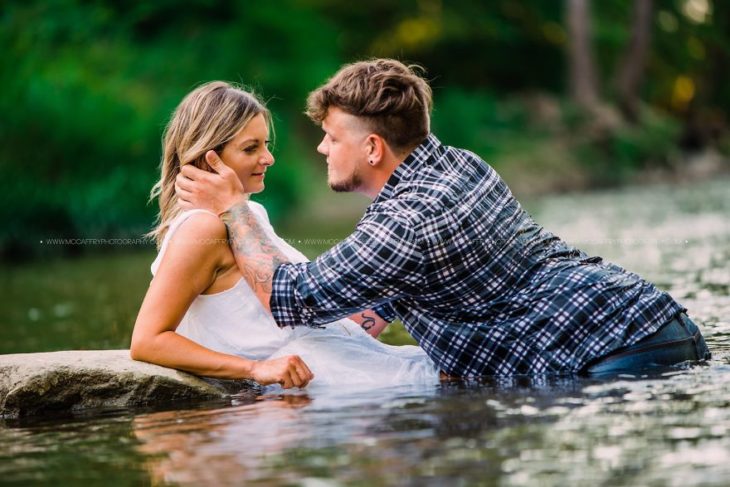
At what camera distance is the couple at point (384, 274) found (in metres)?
5.65

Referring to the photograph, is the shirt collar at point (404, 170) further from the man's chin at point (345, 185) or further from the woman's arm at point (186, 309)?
the woman's arm at point (186, 309)

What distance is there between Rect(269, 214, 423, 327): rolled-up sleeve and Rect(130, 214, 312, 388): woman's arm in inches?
11.8

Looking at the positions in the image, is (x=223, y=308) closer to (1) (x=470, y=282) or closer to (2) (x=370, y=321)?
(2) (x=370, y=321)

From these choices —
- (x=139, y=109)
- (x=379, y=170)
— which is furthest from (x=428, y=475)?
(x=139, y=109)

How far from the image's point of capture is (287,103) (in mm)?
30656

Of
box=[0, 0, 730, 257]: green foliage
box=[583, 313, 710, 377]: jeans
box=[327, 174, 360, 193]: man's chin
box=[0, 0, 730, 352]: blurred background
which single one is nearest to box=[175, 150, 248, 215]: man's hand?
box=[327, 174, 360, 193]: man's chin

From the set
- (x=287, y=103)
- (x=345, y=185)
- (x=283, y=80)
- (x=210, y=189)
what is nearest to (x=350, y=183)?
(x=345, y=185)

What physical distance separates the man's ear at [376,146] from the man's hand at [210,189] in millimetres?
687

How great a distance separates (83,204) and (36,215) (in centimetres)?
74

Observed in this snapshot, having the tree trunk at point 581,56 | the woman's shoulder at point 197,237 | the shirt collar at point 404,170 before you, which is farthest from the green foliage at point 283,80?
the shirt collar at point 404,170

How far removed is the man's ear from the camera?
230 inches

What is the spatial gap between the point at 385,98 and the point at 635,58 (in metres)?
34.4

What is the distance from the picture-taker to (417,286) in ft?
18.8

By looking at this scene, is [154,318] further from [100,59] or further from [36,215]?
[100,59]
